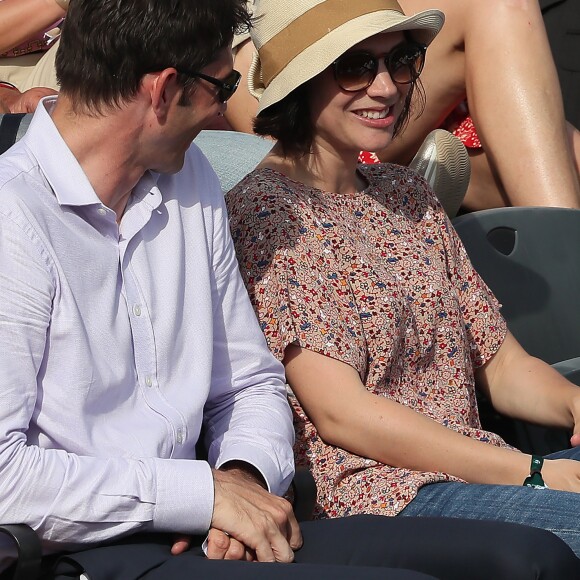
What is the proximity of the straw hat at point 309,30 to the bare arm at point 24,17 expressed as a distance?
1.28 metres

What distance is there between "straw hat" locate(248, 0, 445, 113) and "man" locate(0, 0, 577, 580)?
434 millimetres

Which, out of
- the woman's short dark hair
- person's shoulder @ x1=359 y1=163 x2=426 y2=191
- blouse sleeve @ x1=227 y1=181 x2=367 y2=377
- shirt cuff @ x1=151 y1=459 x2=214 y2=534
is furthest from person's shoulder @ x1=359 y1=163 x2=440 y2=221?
shirt cuff @ x1=151 y1=459 x2=214 y2=534

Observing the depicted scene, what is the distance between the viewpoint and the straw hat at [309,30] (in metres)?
2.66

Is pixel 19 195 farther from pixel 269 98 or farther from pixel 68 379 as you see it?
pixel 269 98

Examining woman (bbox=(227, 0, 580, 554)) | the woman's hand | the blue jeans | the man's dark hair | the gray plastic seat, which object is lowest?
the gray plastic seat

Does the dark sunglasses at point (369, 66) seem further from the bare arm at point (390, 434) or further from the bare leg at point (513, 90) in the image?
the bare leg at point (513, 90)

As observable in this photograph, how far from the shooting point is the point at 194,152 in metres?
2.47

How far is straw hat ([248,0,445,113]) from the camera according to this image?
266 cm

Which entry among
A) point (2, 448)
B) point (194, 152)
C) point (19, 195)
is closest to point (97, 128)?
point (19, 195)

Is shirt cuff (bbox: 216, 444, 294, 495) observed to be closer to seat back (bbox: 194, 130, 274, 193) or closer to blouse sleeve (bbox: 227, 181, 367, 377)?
blouse sleeve (bbox: 227, 181, 367, 377)

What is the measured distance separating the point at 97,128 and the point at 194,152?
0.40 meters

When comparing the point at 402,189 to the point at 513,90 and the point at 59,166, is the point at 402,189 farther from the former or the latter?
the point at 59,166

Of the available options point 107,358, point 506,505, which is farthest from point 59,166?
point 506,505

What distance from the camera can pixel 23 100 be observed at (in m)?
3.37
